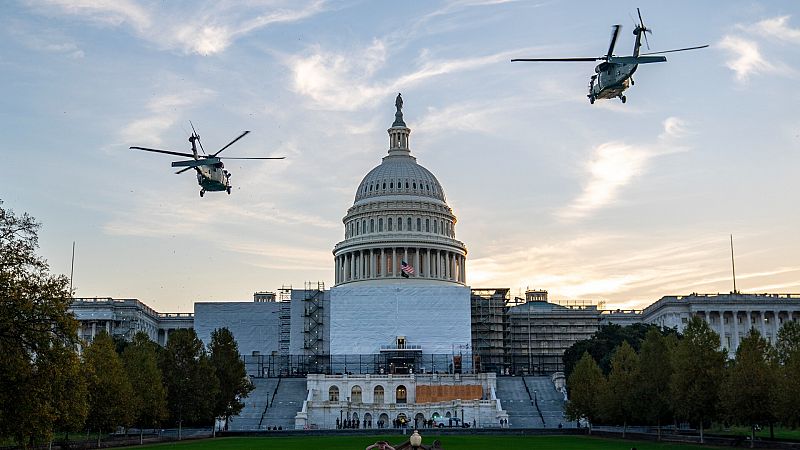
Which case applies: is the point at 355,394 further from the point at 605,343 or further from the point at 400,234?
the point at 400,234

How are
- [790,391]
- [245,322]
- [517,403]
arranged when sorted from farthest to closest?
[245,322]
[517,403]
[790,391]

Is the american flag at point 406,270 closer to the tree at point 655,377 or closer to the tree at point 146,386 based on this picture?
the tree at point 655,377

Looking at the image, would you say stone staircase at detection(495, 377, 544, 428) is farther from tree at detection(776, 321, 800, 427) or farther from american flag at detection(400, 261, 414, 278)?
tree at detection(776, 321, 800, 427)

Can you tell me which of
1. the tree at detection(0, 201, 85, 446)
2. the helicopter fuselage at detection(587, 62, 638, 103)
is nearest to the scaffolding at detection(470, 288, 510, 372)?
the helicopter fuselage at detection(587, 62, 638, 103)

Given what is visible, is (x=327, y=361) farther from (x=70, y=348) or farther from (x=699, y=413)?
(x=70, y=348)

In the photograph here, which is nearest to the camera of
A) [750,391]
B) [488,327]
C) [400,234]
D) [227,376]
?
[750,391]

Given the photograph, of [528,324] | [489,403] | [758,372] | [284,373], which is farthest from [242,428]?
[528,324]

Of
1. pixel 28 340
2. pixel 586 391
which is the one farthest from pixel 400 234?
pixel 28 340
